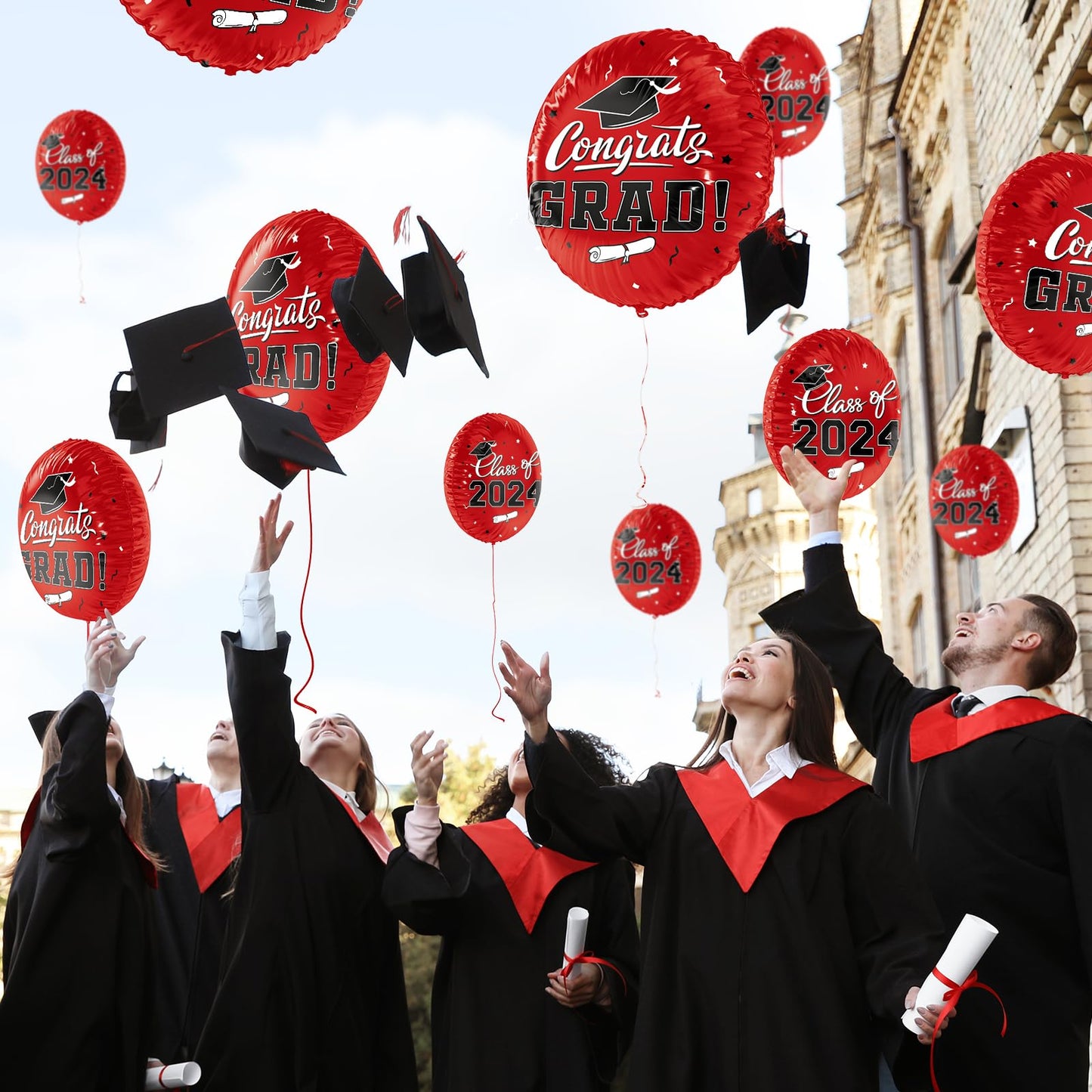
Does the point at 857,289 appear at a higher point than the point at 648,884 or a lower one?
higher

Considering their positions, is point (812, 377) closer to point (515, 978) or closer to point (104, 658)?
point (515, 978)

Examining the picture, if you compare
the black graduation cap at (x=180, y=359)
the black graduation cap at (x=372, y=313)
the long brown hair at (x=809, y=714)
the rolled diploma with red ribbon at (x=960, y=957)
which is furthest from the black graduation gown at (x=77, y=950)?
the rolled diploma with red ribbon at (x=960, y=957)

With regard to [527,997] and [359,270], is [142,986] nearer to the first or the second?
[527,997]

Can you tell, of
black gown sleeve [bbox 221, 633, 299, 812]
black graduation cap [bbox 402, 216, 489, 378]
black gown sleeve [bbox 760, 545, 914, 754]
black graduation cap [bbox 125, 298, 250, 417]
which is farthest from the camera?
black graduation cap [bbox 402, 216, 489, 378]

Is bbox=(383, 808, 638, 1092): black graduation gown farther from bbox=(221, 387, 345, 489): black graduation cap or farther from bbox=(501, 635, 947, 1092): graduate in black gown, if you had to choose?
bbox=(221, 387, 345, 489): black graduation cap

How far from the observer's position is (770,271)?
761cm

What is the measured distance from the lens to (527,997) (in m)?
5.67

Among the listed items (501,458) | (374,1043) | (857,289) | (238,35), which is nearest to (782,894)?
(374,1043)

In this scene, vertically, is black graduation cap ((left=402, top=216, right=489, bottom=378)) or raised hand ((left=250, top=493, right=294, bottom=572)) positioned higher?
black graduation cap ((left=402, top=216, right=489, bottom=378))

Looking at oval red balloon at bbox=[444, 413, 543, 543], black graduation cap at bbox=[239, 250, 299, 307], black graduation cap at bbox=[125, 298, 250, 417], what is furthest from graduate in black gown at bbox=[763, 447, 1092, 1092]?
oval red balloon at bbox=[444, 413, 543, 543]

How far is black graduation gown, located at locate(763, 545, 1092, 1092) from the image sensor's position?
4.86 metres

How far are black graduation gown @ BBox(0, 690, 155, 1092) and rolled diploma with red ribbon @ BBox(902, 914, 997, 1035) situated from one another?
2678 millimetres

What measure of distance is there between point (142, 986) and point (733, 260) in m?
3.74

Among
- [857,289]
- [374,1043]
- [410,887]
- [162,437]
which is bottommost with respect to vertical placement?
[374,1043]
